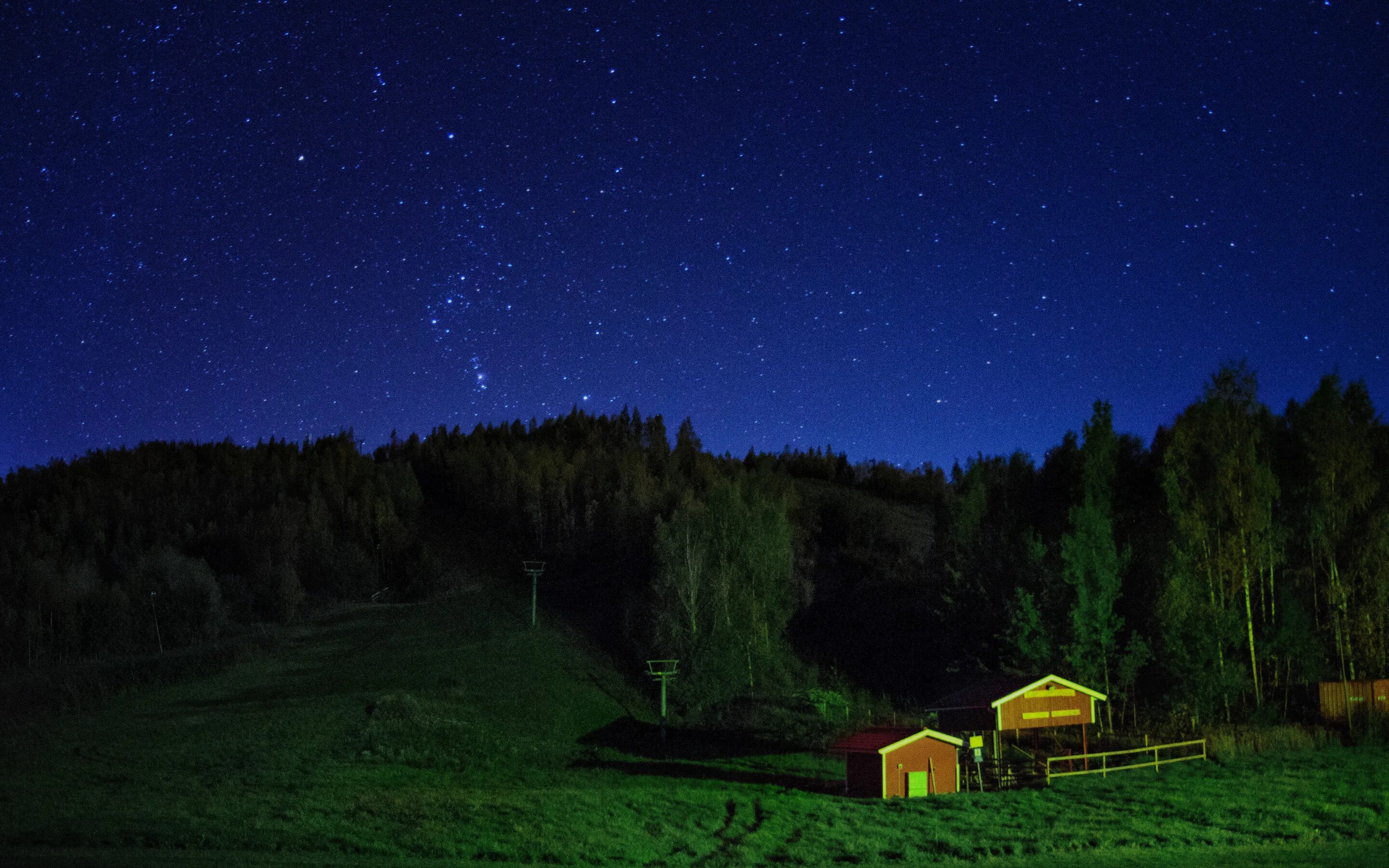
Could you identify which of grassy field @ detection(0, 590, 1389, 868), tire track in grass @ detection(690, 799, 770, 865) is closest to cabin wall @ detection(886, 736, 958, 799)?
grassy field @ detection(0, 590, 1389, 868)

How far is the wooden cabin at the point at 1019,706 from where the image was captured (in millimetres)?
37031

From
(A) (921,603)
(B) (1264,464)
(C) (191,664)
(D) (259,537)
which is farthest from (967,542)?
(D) (259,537)

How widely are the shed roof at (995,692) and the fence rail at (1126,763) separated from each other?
238 cm

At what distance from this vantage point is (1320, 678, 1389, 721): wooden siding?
1681 inches

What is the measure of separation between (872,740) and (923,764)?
2077 millimetres

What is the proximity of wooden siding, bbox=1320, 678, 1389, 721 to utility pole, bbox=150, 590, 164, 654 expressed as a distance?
77741mm

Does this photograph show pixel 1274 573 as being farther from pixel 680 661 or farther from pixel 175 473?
pixel 175 473

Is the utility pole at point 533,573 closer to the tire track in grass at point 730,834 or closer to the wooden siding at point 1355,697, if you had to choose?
the tire track in grass at point 730,834

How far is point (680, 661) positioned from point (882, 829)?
1417 inches

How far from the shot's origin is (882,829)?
28016 mm

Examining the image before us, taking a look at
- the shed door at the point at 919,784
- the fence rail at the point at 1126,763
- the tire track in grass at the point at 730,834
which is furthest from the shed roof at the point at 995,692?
the tire track in grass at the point at 730,834

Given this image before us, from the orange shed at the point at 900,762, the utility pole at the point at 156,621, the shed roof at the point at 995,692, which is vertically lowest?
the orange shed at the point at 900,762

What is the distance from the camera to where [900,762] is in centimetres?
3462

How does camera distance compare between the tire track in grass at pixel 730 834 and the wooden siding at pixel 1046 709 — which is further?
the wooden siding at pixel 1046 709
